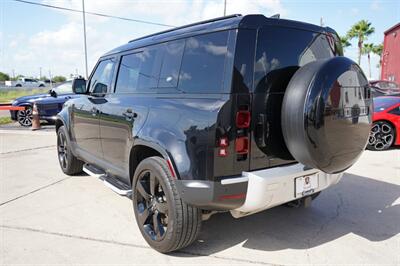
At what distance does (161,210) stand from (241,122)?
111 centimetres

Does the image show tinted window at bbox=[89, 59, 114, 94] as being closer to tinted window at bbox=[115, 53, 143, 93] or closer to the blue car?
tinted window at bbox=[115, 53, 143, 93]

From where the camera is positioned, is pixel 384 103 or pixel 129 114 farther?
pixel 384 103

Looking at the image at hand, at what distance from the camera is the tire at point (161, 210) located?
2707 mm

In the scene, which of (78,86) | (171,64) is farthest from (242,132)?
(78,86)

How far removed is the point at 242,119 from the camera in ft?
8.13

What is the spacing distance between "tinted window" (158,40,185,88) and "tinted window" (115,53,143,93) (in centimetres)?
53

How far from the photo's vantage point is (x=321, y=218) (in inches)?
146

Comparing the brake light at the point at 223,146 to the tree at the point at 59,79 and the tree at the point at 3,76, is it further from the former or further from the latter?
the tree at the point at 3,76

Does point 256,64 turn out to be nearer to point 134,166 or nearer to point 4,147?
point 134,166

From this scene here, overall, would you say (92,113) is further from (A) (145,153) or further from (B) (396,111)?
(B) (396,111)

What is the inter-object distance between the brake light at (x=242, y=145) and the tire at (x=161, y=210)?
620 mm

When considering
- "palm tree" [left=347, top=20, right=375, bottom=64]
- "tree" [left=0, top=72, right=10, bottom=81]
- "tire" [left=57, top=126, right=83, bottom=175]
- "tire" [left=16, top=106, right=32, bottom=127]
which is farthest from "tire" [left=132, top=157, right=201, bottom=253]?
"tree" [left=0, top=72, right=10, bottom=81]

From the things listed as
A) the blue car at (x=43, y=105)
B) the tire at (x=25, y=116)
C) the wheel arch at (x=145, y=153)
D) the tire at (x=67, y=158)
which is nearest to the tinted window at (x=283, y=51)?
the wheel arch at (x=145, y=153)

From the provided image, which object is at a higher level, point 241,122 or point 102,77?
point 102,77
